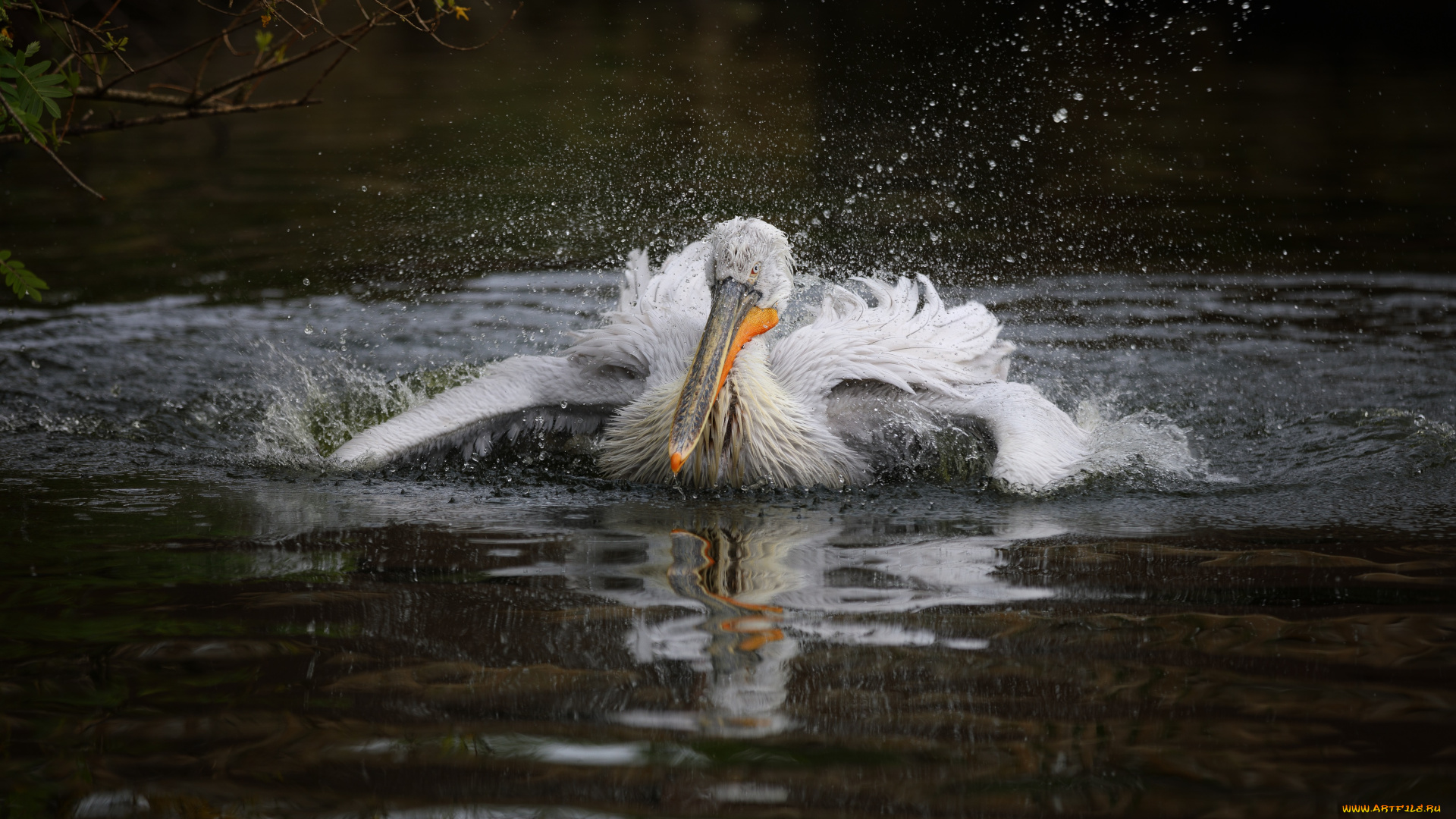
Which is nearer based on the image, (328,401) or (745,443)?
(745,443)

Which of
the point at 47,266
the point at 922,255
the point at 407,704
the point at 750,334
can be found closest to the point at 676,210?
the point at 922,255

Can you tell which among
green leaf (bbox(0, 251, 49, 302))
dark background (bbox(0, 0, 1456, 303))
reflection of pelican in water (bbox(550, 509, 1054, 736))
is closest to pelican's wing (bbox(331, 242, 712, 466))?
reflection of pelican in water (bbox(550, 509, 1054, 736))

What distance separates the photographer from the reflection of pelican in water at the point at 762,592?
8.69 ft

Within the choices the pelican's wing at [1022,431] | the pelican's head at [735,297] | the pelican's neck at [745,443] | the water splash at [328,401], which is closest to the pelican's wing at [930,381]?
the pelican's wing at [1022,431]

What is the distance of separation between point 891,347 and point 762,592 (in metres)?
1.95

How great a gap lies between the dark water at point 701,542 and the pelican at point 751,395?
0.49 ft

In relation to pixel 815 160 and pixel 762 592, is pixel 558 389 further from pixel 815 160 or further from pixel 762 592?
pixel 815 160

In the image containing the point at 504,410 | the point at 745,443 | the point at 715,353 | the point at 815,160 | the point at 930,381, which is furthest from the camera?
the point at 815,160

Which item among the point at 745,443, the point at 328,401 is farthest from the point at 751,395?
the point at 328,401

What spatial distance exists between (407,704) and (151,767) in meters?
0.48

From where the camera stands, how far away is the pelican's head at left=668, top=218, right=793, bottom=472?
4.35m

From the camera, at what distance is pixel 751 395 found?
4.59 m

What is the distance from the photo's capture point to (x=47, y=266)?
27.8 feet

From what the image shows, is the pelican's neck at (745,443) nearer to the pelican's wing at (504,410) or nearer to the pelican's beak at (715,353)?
the pelican's beak at (715,353)
